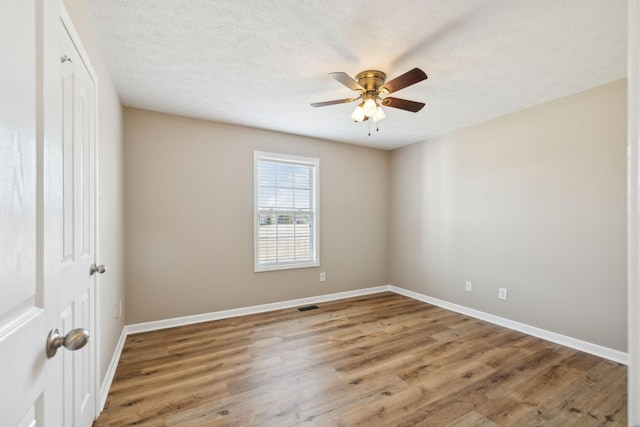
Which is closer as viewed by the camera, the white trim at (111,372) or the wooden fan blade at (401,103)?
the white trim at (111,372)

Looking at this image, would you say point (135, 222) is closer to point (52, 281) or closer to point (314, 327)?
point (314, 327)

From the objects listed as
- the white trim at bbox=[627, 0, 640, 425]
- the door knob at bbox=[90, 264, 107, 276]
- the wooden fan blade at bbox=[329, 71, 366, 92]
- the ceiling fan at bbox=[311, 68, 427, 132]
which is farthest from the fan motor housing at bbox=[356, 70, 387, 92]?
the door knob at bbox=[90, 264, 107, 276]

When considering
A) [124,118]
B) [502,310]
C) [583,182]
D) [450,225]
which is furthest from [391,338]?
[124,118]

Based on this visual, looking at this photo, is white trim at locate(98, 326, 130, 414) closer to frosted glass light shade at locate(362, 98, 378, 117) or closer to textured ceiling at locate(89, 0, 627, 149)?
textured ceiling at locate(89, 0, 627, 149)

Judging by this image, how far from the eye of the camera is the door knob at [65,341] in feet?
2.33

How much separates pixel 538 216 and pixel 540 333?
123 cm

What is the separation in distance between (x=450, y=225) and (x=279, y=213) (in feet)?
7.81

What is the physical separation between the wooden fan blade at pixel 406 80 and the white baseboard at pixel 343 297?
7.96 ft

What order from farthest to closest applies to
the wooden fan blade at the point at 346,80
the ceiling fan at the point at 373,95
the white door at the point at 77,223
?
1. the ceiling fan at the point at 373,95
2. the wooden fan blade at the point at 346,80
3. the white door at the point at 77,223

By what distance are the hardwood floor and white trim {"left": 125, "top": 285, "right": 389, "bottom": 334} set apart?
0.34ft

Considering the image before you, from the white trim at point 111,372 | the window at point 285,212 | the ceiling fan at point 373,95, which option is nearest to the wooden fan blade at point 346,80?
the ceiling fan at point 373,95

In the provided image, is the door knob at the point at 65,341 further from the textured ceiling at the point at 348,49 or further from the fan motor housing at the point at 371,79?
the fan motor housing at the point at 371,79

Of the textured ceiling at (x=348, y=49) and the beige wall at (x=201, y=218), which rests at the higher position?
the textured ceiling at (x=348, y=49)

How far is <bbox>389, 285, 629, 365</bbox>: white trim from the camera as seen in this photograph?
251 centimetres
